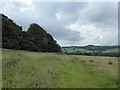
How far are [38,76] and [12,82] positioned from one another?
6.80ft

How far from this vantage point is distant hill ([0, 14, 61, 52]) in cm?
6781

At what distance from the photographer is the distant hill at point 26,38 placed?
67.8m

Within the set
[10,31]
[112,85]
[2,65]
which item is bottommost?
[112,85]

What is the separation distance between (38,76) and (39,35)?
7782 cm

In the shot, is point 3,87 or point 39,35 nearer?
point 3,87

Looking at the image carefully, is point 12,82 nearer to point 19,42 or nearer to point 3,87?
point 3,87

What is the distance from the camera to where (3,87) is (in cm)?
1339

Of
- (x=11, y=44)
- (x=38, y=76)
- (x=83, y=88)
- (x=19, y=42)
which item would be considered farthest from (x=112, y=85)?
(x=19, y=42)

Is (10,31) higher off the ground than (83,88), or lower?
higher

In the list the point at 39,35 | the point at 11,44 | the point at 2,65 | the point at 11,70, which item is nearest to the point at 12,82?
the point at 11,70

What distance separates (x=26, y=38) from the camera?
A: 8069cm

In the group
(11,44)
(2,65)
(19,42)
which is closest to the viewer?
(2,65)

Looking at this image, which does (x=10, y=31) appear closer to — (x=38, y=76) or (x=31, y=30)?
(x=31, y=30)

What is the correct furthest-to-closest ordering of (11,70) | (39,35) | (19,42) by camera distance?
(39,35) < (19,42) < (11,70)
